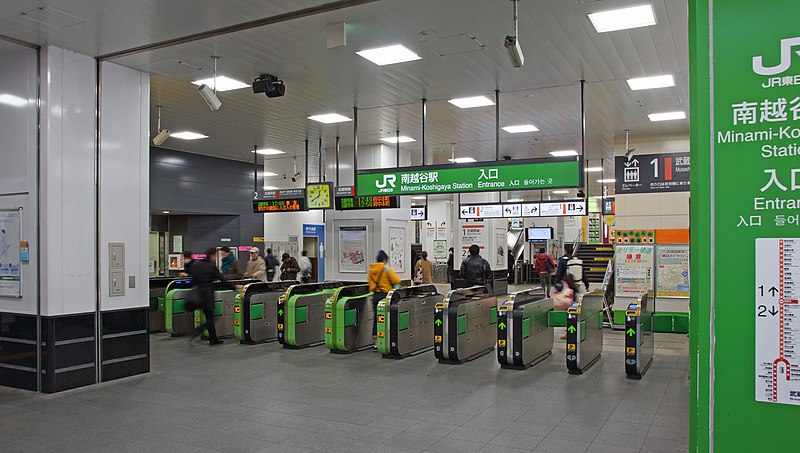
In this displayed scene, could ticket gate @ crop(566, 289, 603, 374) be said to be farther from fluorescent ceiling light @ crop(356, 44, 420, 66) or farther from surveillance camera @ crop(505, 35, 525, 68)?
fluorescent ceiling light @ crop(356, 44, 420, 66)

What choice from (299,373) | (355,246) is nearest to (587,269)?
(355,246)

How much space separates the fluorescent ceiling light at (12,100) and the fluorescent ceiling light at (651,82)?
24.8 ft

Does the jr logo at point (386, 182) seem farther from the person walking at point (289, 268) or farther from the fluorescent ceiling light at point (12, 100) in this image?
the person walking at point (289, 268)

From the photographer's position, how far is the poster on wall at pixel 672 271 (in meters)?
11.1

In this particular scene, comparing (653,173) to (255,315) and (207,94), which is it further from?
(207,94)

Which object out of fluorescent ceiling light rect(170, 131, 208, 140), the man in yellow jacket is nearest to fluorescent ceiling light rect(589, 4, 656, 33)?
the man in yellow jacket

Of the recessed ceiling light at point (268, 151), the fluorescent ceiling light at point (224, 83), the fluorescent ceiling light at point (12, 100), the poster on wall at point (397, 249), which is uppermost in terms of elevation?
the fluorescent ceiling light at point (224, 83)

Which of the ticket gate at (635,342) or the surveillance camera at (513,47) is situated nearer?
the surveillance camera at (513,47)

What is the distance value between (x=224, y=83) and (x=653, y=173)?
315 inches

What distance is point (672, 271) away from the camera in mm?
11148

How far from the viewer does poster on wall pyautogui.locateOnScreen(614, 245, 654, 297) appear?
1132 centimetres

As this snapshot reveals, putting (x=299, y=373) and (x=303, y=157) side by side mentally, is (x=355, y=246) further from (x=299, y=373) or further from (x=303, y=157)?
(x=299, y=373)

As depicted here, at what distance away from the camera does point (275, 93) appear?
25.3ft

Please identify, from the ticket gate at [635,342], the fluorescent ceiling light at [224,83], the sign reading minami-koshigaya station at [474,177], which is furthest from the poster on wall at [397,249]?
the ticket gate at [635,342]
